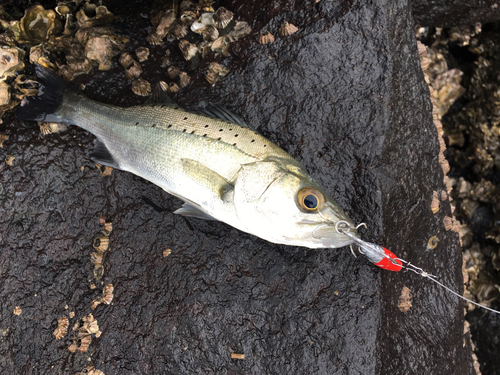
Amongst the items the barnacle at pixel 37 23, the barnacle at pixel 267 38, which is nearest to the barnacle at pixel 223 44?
the barnacle at pixel 267 38

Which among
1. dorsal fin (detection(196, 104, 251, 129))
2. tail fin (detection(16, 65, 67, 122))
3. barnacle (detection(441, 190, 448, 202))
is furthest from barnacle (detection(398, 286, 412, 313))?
tail fin (detection(16, 65, 67, 122))

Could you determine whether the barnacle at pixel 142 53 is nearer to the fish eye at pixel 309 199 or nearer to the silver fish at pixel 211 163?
the silver fish at pixel 211 163

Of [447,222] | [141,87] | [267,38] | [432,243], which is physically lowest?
[432,243]

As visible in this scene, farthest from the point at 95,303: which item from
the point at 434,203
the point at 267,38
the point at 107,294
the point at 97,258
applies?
the point at 434,203

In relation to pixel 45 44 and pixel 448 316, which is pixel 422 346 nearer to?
pixel 448 316

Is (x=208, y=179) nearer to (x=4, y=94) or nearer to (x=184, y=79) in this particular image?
(x=184, y=79)

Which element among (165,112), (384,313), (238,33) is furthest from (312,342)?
(238,33)
